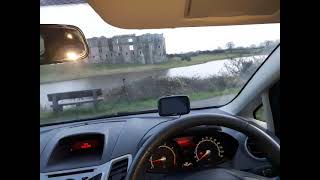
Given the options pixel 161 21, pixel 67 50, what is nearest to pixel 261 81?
pixel 161 21

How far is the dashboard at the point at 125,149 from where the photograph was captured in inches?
127

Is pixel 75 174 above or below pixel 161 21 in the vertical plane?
below

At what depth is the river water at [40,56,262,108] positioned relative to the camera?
11.7 ft

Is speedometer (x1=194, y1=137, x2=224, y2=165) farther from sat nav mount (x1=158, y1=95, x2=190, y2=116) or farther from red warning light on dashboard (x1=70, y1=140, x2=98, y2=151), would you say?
red warning light on dashboard (x1=70, y1=140, x2=98, y2=151)

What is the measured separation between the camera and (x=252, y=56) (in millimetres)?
3799

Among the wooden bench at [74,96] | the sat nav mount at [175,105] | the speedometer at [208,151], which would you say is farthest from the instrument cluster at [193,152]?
the wooden bench at [74,96]

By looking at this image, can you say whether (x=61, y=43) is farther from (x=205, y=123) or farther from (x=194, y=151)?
(x=194, y=151)

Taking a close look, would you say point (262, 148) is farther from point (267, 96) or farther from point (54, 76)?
point (54, 76)

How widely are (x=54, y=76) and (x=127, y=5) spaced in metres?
0.97

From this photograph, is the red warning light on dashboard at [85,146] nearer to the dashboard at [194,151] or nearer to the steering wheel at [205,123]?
the dashboard at [194,151]

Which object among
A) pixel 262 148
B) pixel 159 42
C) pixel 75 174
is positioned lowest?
pixel 75 174

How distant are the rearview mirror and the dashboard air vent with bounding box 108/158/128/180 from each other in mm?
1325

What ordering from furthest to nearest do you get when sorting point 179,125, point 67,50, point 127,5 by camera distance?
point 127,5, point 179,125, point 67,50

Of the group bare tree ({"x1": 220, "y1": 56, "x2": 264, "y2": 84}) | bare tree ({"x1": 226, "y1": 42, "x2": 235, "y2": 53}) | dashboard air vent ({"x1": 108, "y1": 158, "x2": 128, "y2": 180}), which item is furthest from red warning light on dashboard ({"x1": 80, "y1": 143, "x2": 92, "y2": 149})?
bare tree ({"x1": 226, "y1": 42, "x2": 235, "y2": 53})
